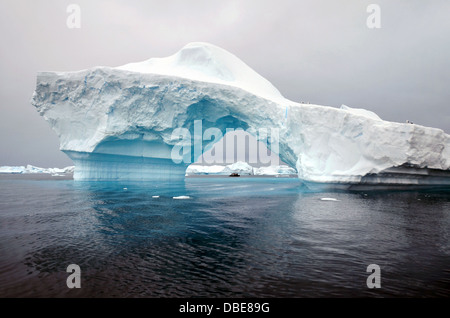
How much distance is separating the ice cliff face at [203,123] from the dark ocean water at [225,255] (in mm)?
8186

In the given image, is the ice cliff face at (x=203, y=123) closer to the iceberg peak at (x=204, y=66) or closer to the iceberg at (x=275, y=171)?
the iceberg peak at (x=204, y=66)

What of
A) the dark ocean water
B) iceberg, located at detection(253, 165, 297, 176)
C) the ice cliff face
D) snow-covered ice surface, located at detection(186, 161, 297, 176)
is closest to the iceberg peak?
the ice cliff face

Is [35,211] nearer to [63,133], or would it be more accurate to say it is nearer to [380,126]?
[63,133]

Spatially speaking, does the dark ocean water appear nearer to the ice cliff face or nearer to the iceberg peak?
the ice cliff face

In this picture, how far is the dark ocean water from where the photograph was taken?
11.2ft

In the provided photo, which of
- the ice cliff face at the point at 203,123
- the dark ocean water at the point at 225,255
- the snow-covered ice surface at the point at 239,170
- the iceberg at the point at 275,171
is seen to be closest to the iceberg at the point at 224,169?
the snow-covered ice surface at the point at 239,170

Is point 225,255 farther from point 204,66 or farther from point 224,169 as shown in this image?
point 224,169

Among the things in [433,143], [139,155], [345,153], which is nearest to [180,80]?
[139,155]

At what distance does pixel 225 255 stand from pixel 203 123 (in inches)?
830

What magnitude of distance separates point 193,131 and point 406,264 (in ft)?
71.8

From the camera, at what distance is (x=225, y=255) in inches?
188

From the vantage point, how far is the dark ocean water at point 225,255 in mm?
3406

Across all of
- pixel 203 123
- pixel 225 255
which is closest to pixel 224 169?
pixel 203 123

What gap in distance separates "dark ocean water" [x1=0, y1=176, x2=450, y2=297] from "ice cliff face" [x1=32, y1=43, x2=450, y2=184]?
26.9 feet
